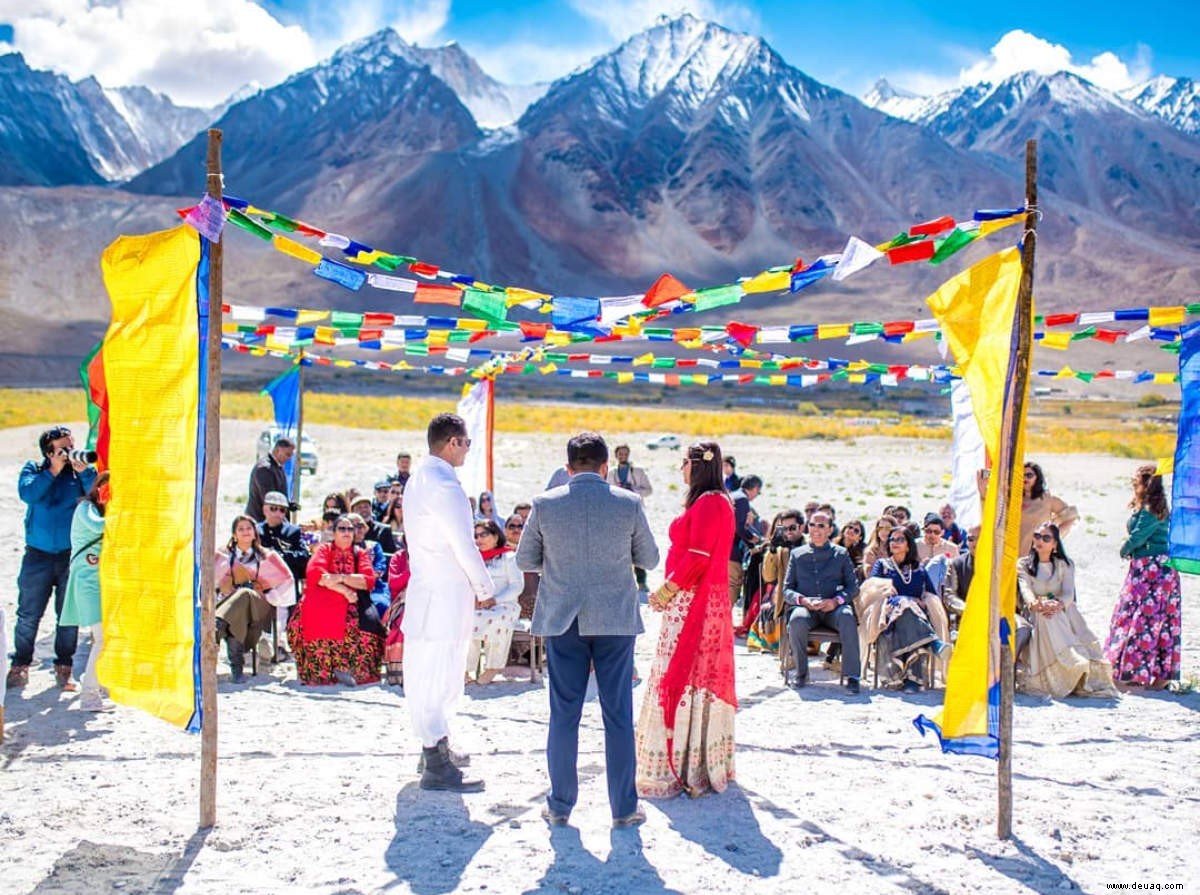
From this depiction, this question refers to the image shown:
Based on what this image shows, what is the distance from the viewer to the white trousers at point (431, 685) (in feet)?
18.0

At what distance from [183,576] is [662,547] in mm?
10405

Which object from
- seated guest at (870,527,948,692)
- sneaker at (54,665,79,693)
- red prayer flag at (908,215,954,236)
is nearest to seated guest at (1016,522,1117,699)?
seated guest at (870,527,948,692)

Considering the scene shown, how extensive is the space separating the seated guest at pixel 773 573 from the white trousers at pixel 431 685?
144 inches

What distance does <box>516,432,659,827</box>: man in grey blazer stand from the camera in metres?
4.85

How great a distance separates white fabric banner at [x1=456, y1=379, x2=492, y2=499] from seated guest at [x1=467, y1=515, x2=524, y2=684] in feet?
14.8

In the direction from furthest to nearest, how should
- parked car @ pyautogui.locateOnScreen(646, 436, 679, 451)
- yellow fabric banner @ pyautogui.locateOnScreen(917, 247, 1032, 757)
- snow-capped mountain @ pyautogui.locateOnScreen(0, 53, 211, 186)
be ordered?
snow-capped mountain @ pyautogui.locateOnScreen(0, 53, 211, 186), parked car @ pyautogui.locateOnScreen(646, 436, 679, 451), yellow fabric banner @ pyautogui.locateOnScreen(917, 247, 1032, 757)

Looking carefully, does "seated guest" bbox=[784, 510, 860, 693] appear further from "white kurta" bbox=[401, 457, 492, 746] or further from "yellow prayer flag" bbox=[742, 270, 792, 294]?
"white kurta" bbox=[401, 457, 492, 746]

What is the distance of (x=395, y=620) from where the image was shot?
7.90 m

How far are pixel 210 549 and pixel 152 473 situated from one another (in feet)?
1.32

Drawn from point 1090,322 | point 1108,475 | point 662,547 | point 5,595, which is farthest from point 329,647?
point 1108,475

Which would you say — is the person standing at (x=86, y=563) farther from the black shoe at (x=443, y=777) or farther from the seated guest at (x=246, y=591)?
the black shoe at (x=443, y=777)

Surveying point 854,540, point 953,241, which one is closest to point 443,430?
point 953,241

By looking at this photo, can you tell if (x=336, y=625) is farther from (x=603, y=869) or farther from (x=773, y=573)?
(x=603, y=869)

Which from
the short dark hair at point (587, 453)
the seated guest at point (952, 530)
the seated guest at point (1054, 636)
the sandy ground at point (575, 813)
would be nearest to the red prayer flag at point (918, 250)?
the short dark hair at point (587, 453)
